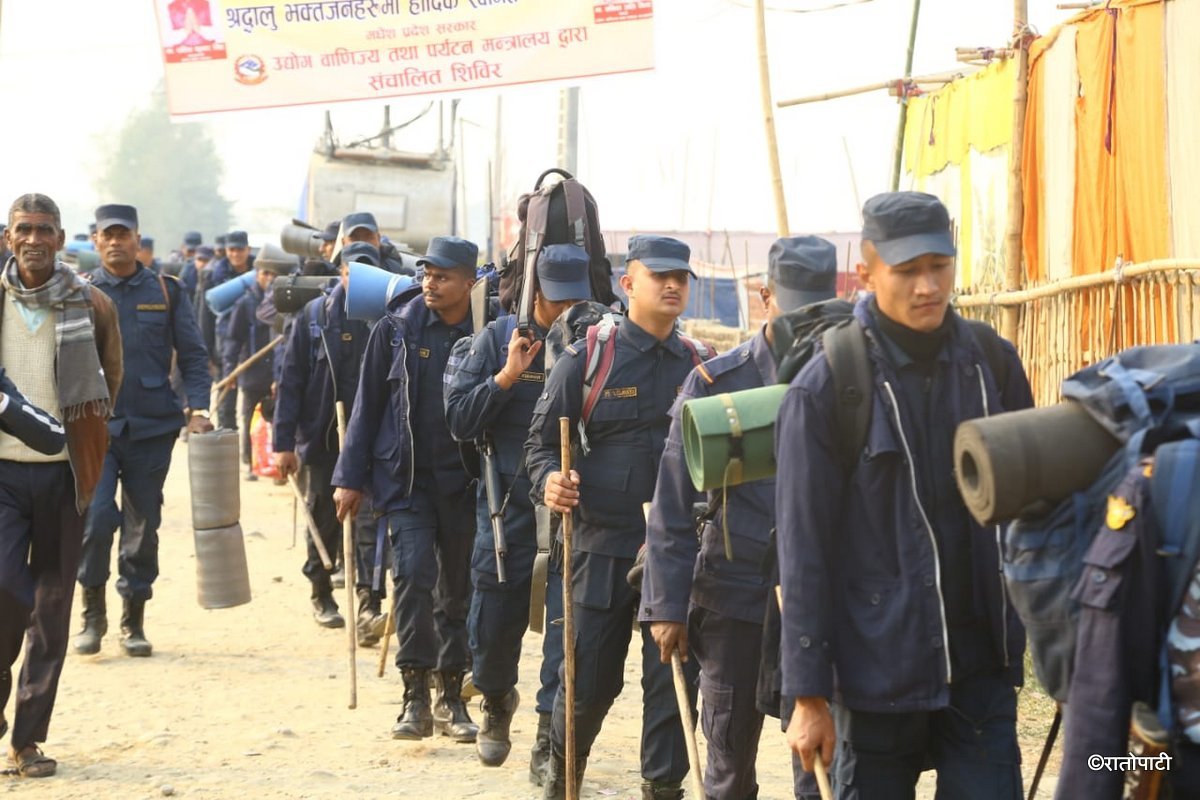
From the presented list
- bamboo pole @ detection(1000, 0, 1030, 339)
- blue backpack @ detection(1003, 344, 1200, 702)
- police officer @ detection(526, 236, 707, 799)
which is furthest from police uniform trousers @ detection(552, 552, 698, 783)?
bamboo pole @ detection(1000, 0, 1030, 339)

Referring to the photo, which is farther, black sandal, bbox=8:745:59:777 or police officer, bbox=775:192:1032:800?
black sandal, bbox=8:745:59:777

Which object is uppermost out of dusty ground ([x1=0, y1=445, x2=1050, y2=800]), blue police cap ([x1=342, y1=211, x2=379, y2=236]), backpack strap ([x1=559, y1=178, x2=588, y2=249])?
blue police cap ([x1=342, y1=211, x2=379, y2=236])

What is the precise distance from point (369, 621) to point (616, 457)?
13.4ft

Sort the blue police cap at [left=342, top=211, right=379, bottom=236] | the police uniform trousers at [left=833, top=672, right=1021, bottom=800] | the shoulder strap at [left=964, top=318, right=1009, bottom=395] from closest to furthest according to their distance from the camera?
the police uniform trousers at [left=833, top=672, right=1021, bottom=800] → the shoulder strap at [left=964, top=318, right=1009, bottom=395] → the blue police cap at [left=342, top=211, right=379, bottom=236]

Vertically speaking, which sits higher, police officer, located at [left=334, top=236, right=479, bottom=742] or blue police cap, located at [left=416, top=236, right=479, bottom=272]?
blue police cap, located at [left=416, top=236, right=479, bottom=272]

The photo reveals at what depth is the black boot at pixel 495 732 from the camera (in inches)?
285

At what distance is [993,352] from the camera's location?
416cm

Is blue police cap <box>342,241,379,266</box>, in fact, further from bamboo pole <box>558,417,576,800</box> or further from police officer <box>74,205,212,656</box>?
bamboo pole <box>558,417,576,800</box>

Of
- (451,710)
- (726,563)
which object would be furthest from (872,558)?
(451,710)

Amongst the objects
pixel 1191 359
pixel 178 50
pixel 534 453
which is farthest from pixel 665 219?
pixel 1191 359

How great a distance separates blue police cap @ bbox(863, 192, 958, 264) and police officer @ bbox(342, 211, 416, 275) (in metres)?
6.12

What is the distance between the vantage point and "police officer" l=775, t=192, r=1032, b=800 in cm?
391

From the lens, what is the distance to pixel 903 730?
4.05m

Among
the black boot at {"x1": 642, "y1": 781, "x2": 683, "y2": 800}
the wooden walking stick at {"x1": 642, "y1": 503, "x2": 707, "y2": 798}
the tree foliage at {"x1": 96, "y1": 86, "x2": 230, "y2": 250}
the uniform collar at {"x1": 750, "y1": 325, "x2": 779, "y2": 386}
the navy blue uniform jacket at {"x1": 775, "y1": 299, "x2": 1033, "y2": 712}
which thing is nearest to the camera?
the navy blue uniform jacket at {"x1": 775, "y1": 299, "x2": 1033, "y2": 712}
